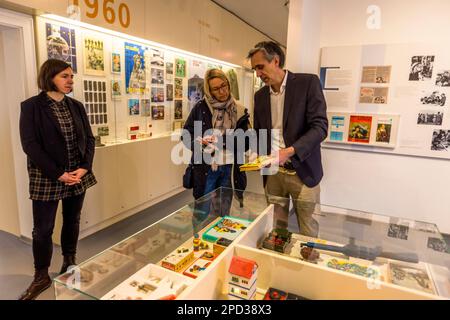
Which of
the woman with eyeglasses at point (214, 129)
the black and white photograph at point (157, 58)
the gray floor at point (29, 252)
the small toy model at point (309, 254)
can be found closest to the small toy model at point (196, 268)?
the small toy model at point (309, 254)

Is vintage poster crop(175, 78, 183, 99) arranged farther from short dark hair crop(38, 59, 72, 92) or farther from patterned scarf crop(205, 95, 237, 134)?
short dark hair crop(38, 59, 72, 92)

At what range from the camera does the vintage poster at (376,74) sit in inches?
108

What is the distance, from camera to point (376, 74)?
9.09ft

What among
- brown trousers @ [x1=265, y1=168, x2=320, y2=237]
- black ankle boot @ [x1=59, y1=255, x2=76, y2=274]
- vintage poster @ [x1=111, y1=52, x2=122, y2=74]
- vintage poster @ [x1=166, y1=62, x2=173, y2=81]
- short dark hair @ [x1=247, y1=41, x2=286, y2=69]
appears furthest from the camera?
vintage poster @ [x1=166, y1=62, x2=173, y2=81]

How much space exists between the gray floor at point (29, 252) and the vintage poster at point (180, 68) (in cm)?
210

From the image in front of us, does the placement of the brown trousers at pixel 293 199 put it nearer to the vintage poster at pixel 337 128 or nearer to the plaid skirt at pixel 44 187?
the vintage poster at pixel 337 128

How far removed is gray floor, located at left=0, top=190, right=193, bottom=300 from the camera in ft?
7.51

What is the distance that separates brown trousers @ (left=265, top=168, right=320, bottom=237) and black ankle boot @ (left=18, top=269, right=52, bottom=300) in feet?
5.90

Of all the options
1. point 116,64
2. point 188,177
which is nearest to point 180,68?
point 116,64

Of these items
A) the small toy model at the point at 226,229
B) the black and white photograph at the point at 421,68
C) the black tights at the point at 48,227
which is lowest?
the black tights at the point at 48,227

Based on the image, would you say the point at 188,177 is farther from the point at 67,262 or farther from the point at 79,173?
the point at 67,262

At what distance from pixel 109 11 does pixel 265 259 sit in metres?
2.90

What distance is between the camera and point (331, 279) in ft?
3.57

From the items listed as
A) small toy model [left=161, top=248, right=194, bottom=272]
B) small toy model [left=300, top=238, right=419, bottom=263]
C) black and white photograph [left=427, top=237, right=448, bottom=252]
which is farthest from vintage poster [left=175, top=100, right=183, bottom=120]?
black and white photograph [left=427, top=237, right=448, bottom=252]
